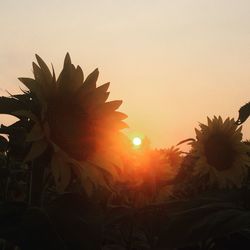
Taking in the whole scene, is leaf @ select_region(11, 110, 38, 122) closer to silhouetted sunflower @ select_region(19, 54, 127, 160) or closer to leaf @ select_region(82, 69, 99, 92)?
silhouetted sunflower @ select_region(19, 54, 127, 160)

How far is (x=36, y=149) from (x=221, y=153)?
4.27m

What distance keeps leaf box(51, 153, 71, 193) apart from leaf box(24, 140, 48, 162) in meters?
0.06

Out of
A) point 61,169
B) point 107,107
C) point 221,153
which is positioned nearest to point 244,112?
point 107,107

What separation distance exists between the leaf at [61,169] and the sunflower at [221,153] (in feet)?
10.5

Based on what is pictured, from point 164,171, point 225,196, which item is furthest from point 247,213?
point 164,171

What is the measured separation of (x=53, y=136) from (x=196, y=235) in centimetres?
91

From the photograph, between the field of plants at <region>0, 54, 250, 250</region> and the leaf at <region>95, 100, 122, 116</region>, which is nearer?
the field of plants at <region>0, 54, 250, 250</region>

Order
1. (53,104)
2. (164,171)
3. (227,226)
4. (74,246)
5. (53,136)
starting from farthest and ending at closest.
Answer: (164,171), (53,104), (53,136), (74,246), (227,226)

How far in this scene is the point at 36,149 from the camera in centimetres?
183

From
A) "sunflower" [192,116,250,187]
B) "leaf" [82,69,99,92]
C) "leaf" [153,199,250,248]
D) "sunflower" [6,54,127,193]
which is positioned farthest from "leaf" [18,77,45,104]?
"sunflower" [192,116,250,187]

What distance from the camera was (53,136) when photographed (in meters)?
2.03

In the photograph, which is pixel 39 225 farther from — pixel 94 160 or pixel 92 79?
pixel 92 79

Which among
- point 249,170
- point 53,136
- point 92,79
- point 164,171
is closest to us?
point 53,136

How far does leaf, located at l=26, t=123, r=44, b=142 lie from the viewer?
1.80 m
